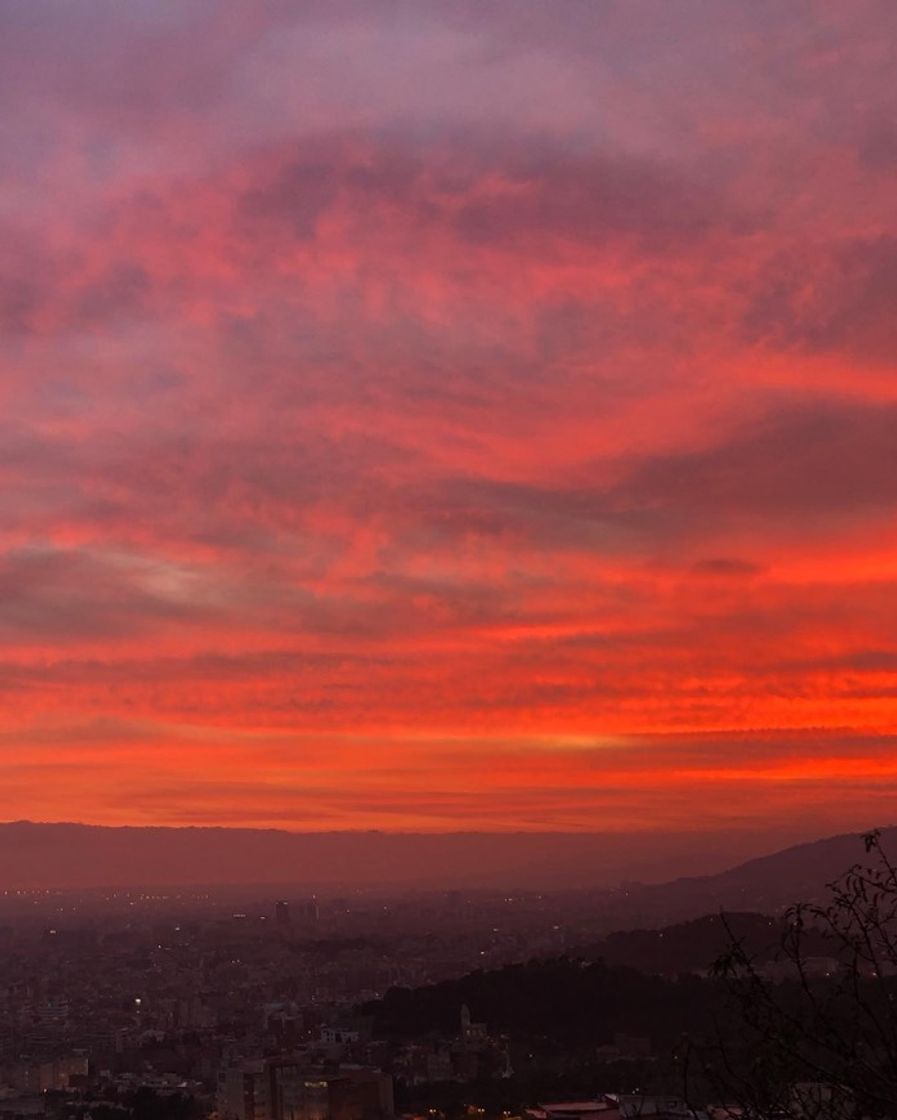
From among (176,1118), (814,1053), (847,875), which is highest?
(847,875)

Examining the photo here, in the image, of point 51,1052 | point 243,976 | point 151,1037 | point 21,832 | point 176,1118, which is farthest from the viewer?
point 21,832

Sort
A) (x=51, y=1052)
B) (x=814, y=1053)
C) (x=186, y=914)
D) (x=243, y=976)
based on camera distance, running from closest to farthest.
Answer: (x=814, y=1053)
(x=51, y=1052)
(x=243, y=976)
(x=186, y=914)

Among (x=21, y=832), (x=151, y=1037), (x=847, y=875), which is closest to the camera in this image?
(x=847, y=875)

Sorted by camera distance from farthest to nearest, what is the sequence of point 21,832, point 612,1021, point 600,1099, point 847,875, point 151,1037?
point 21,832 → point 151,1037 → point 612,1021 → point 600,1099 → point 847,875

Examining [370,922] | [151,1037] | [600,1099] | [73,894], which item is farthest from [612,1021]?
[73,894]

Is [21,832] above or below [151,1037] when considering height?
above

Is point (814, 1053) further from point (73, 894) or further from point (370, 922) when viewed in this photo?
point (73, 894)

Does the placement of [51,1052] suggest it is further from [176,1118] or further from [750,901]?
[750,901]

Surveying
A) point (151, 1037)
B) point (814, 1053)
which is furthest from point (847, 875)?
point (151, 1037)

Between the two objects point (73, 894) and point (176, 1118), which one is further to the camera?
point (73, 894)
